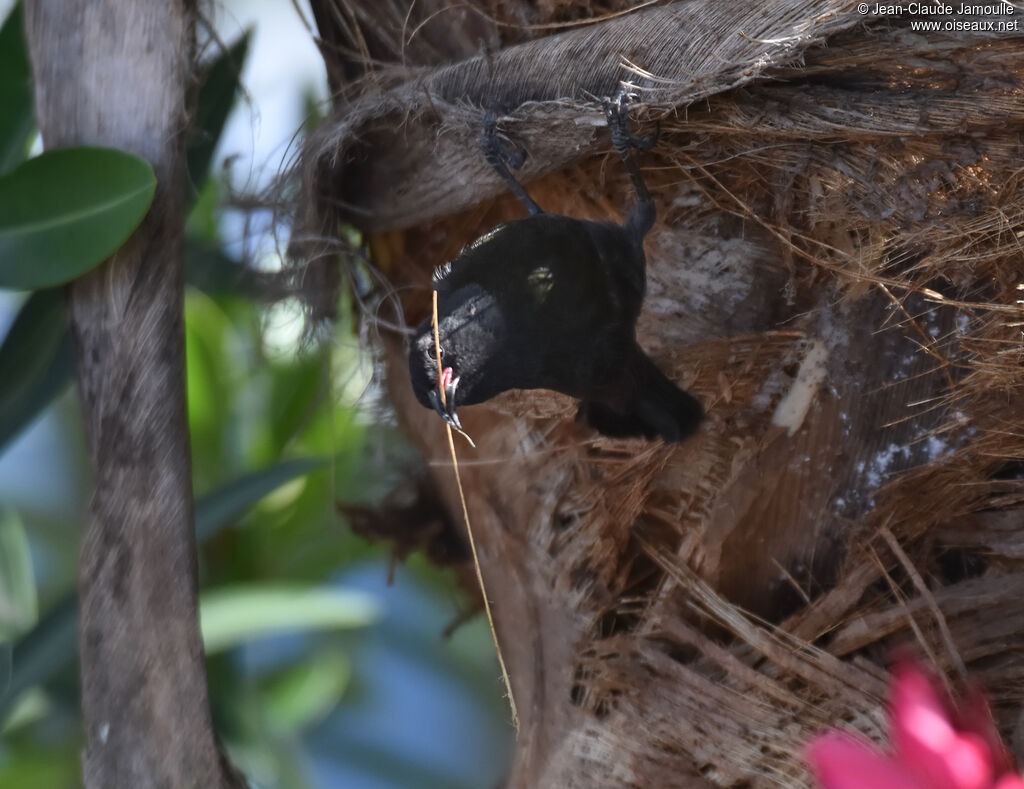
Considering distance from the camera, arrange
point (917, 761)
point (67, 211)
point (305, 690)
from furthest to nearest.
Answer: point (305, 690) < point (67, 211) < point (917, 761)

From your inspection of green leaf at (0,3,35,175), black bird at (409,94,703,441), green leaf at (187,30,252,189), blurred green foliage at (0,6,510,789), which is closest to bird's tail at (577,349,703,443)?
black bird at (409,94,703,441)

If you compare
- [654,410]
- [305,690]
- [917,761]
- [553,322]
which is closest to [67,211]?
[553,322]

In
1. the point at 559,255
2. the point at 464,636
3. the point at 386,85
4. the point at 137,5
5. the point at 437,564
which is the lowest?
the point at 464,636

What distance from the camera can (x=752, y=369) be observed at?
3.17ft

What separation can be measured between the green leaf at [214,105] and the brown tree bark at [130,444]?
9.6 inches

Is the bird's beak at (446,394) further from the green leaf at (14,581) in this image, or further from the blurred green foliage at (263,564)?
the green leaf at (14,581)

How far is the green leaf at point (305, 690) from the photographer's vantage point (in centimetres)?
170

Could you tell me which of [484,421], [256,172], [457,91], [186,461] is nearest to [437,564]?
[484,421]

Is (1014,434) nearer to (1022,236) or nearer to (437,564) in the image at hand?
(1022,236)

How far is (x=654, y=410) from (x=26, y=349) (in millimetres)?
676

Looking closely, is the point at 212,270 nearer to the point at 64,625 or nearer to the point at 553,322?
the point at 64,625

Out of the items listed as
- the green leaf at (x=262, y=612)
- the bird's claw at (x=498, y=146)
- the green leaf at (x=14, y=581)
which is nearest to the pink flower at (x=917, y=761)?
the bird's claw at (x=498, y=146)

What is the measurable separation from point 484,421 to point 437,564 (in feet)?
1.03

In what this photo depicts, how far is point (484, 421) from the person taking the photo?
1.13m
